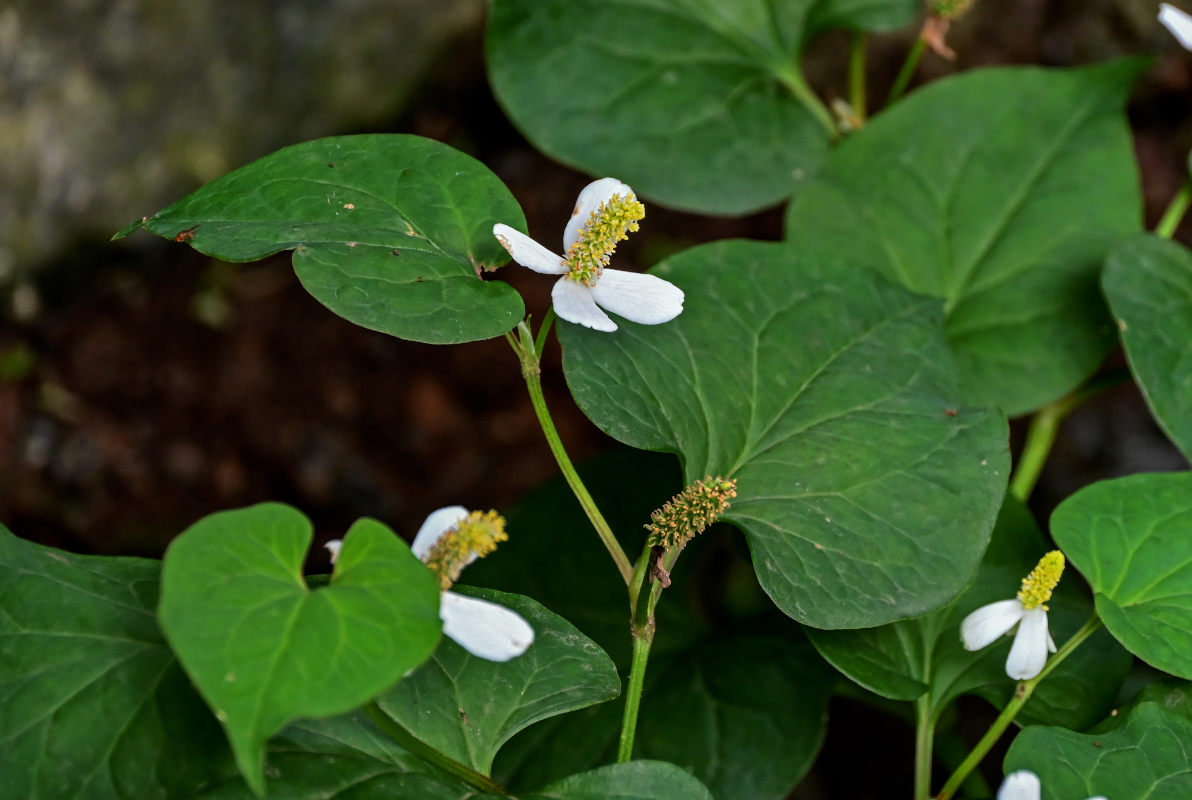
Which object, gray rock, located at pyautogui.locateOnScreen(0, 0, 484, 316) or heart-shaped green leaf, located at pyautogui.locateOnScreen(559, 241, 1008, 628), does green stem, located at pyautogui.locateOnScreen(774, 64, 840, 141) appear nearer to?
heart-shaped green leaf, located at pyautogui.locateOnScreen(559, 241, 1008, 628)

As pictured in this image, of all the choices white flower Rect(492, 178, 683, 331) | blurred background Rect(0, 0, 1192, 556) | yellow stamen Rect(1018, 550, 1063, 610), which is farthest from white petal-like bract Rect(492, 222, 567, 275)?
blurred background Rect(0, 0, 1192, 556)

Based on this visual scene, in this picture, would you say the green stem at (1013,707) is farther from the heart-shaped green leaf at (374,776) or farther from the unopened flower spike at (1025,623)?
the heart-shaped green leaf at (374,776)

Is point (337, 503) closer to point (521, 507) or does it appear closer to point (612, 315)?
point (521, 507)

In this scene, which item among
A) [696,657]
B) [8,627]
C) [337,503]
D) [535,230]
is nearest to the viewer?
[8,627]

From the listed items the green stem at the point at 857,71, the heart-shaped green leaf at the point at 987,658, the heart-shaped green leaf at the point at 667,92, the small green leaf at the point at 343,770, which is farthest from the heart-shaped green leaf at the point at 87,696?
the green stem at the point at 857,71

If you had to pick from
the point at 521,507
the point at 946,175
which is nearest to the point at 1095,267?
the point at 946,175

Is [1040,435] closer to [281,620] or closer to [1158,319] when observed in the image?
[1158,319]
